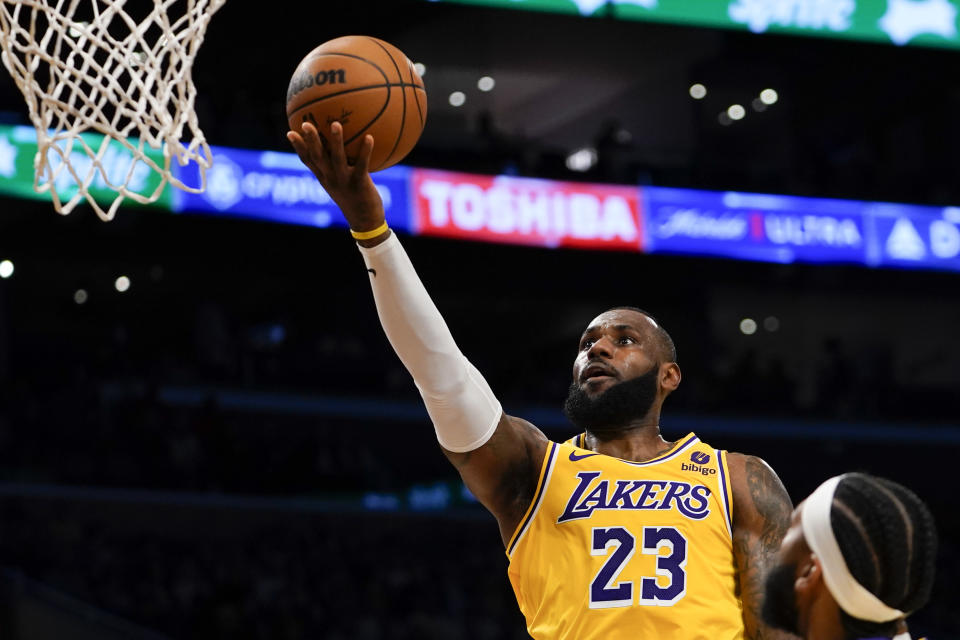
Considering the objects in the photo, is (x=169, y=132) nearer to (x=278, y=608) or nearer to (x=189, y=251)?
(x=278, y=608)

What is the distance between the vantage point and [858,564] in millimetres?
1941

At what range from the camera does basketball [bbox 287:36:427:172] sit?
2891 millimetres

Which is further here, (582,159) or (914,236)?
(582,159)

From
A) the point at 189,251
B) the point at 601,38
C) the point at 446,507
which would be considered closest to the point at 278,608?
the point at 446,507

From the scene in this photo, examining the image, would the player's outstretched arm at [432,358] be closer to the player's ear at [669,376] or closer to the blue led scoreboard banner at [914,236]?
the player's ear at [669,376]

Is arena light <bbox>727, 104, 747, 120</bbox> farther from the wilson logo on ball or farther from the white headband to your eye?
the white headband

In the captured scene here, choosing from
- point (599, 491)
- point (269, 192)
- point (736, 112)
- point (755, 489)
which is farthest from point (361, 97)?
point (736, 112)

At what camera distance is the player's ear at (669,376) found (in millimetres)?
3506

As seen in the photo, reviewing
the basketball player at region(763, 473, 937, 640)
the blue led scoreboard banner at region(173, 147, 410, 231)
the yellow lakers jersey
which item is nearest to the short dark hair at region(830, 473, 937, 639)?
the basketball player at region(763, 473, 937, 640)

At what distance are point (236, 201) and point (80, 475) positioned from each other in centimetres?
290

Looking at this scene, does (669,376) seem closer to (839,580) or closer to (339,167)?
(339,167)

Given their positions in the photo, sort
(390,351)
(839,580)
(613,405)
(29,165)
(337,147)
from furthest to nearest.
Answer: (390,351) < (29,165) < (613,405) < (337,147) < (839,580)

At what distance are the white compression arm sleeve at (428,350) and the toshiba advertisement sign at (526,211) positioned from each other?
9424 millimetres

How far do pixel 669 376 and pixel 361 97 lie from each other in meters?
1.22
